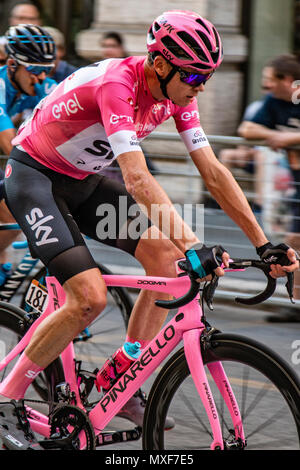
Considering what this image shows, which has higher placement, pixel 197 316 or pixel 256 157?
pixel 256 157

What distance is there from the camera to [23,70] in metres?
5.75

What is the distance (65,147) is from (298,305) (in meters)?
3.69

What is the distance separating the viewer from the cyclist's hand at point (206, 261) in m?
3.30

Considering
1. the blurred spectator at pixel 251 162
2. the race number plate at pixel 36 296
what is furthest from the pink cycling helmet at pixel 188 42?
the blurred spectator at pixel 251 162

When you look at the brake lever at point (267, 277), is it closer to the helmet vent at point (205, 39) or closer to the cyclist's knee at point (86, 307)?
the cyclist's knee at point (86, 307)

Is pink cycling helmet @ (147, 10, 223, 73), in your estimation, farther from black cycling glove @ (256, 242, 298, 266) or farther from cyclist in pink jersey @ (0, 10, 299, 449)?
black cycling glove @ (256, 242, 298, 266)

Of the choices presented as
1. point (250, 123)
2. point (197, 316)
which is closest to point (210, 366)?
point (197, 316)

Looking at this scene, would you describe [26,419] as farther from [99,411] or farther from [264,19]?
[264,19]

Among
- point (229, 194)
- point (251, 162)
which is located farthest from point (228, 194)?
point (251, 162)

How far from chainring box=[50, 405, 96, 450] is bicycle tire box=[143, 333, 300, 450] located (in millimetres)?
269

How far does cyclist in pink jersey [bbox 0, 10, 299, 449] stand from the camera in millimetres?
3664

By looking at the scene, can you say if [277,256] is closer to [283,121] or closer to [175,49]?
[175,49]

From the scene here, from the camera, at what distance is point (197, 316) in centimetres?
365

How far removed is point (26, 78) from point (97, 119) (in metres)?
2.01
